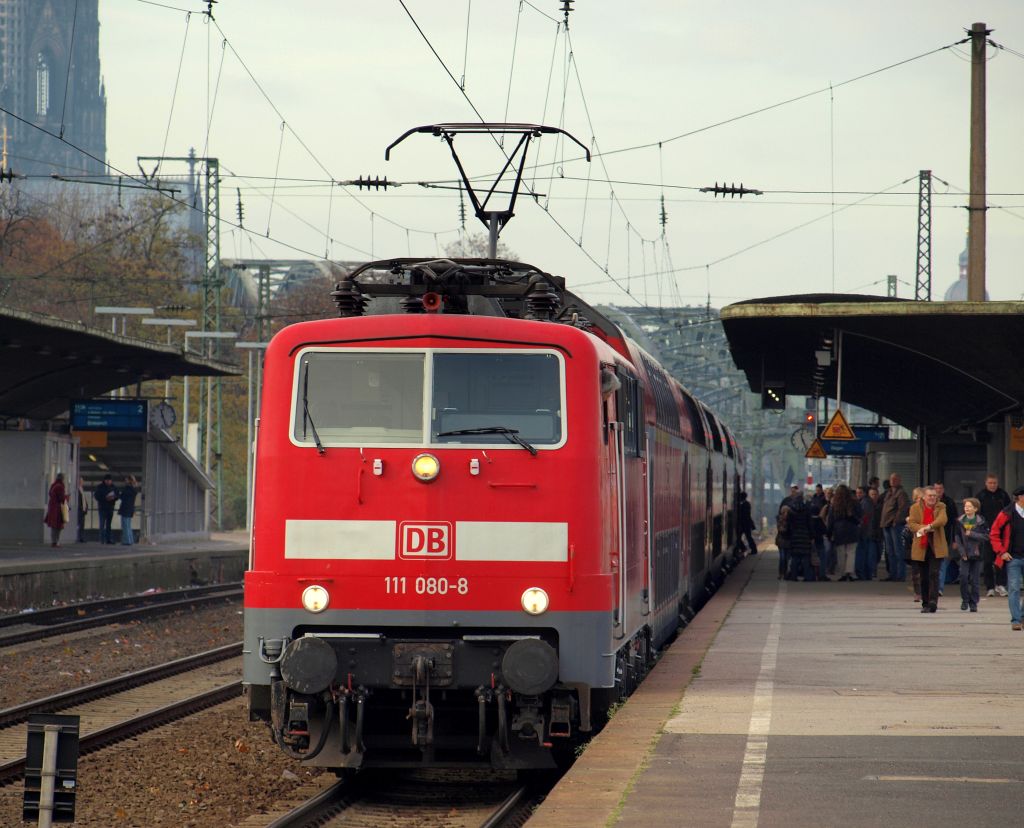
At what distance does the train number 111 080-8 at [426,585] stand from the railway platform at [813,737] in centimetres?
123

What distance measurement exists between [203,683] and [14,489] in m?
19.4

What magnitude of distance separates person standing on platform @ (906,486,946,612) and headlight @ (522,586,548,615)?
1132 centimetres

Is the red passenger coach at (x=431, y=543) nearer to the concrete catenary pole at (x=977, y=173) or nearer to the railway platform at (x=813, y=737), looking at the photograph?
the railway platform at (x=813, y=737)

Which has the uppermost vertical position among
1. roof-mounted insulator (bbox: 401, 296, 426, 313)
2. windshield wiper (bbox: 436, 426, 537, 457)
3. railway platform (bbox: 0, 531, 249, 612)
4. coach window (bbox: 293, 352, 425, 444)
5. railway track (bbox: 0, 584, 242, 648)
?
roof-mounted insulator (bbox: 401, 296, 426, 313)

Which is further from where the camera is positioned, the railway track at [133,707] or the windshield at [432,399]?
the railway track at [133,707]

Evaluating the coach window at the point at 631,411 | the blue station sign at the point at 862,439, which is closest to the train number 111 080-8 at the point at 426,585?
the coach window at the point at 631,411

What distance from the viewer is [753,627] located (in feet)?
59.6

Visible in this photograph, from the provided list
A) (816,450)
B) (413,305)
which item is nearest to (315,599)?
(413,305)

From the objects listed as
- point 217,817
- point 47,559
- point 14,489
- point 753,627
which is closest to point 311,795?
point 217,817

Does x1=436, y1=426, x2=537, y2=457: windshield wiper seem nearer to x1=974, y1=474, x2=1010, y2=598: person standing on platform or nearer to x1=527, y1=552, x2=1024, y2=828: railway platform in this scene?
x1=527, y1=552, x2=1024, y2=828: railway platform

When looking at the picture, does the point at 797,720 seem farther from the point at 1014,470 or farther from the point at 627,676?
the point at 1014,470

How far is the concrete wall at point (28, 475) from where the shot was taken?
1341 inches

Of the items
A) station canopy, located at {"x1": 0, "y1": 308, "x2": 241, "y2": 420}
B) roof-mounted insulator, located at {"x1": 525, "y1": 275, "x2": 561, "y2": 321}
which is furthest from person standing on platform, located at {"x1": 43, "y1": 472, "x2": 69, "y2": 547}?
roof-mounted insulator, located at {"x1": 525, "y1": 275, "x2": 561, "y2": 321}

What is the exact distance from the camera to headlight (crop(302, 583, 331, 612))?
9859mm
